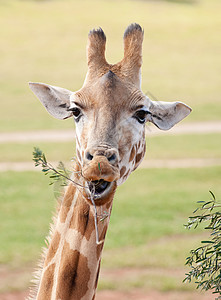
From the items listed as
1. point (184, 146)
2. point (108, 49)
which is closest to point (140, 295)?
point (184, 146)

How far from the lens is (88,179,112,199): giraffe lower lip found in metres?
4.11

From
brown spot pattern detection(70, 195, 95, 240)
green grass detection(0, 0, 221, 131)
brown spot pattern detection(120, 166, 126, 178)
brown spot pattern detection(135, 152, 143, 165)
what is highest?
green grass detection(0, 0, 221, 131)

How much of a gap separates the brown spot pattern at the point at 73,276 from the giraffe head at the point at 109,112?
21.1 inches

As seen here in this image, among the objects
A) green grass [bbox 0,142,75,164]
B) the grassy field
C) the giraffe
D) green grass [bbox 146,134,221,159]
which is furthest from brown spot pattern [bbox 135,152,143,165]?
green grass [bbox 146,134,221,159]

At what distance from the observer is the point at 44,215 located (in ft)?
48.6

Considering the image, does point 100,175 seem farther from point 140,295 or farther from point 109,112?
point 140,295

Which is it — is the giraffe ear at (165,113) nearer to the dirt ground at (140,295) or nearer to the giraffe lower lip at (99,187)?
the giraffe lower lip at (99,187)

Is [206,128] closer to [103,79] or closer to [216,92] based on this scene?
[216,92]

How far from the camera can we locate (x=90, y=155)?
162 inches

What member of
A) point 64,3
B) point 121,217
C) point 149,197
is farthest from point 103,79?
point 64,3

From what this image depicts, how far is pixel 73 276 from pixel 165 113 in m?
1.51

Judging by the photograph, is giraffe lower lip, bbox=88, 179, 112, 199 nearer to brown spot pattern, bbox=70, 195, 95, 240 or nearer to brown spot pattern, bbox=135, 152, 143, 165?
brown spot pattern, bbox=70, 195, 95, 240

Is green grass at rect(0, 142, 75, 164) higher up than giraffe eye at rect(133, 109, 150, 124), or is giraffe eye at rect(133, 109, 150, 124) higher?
green grass at rect(0, 142, 75, 164)

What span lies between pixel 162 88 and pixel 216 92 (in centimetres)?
308
